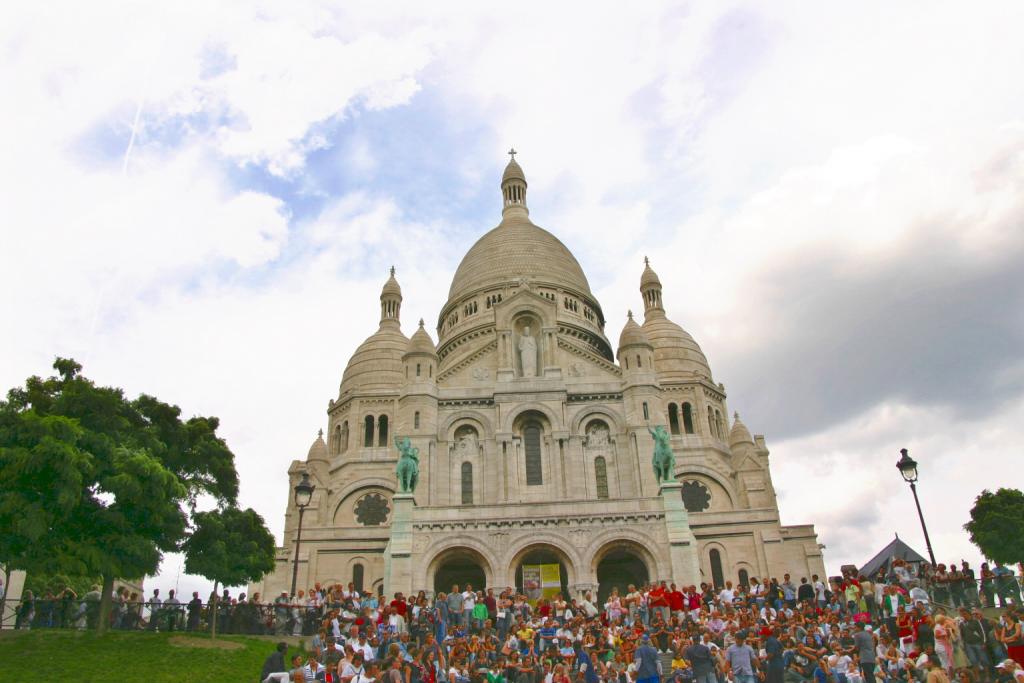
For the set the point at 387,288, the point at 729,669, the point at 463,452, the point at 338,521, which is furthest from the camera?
the point at 387,288

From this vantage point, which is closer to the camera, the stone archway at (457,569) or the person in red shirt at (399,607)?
the person in red shirt at (399,607)

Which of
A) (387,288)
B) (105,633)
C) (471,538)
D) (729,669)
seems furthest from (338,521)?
(729,669)

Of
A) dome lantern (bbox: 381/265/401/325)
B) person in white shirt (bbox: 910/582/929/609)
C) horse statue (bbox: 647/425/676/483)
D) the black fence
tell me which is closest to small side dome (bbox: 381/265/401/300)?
dome lantern (bbox: 381/265/401/325)

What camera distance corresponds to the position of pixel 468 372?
147ft

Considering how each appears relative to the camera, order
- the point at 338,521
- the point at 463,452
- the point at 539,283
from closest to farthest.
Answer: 1. the point at 463,452
2. the point at 338,521
3. the point at 539,283

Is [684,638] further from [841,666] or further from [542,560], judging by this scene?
[542,560]

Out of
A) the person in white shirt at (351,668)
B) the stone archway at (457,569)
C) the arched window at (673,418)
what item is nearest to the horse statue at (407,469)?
the stone archway at (457,569)

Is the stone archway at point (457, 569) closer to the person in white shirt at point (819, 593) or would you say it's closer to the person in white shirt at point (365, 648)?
the person in white shirt at point (819, 593)

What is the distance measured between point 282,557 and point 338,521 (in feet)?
14.2

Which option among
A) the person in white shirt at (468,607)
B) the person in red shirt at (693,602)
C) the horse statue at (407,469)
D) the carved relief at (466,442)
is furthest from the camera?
the carved relief at (466,442)

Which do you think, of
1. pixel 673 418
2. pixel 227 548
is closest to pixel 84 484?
pixel 227 548

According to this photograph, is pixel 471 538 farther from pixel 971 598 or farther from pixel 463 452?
pixel 971 598

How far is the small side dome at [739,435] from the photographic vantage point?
164ft

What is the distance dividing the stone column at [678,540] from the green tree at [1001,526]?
25.7 m
